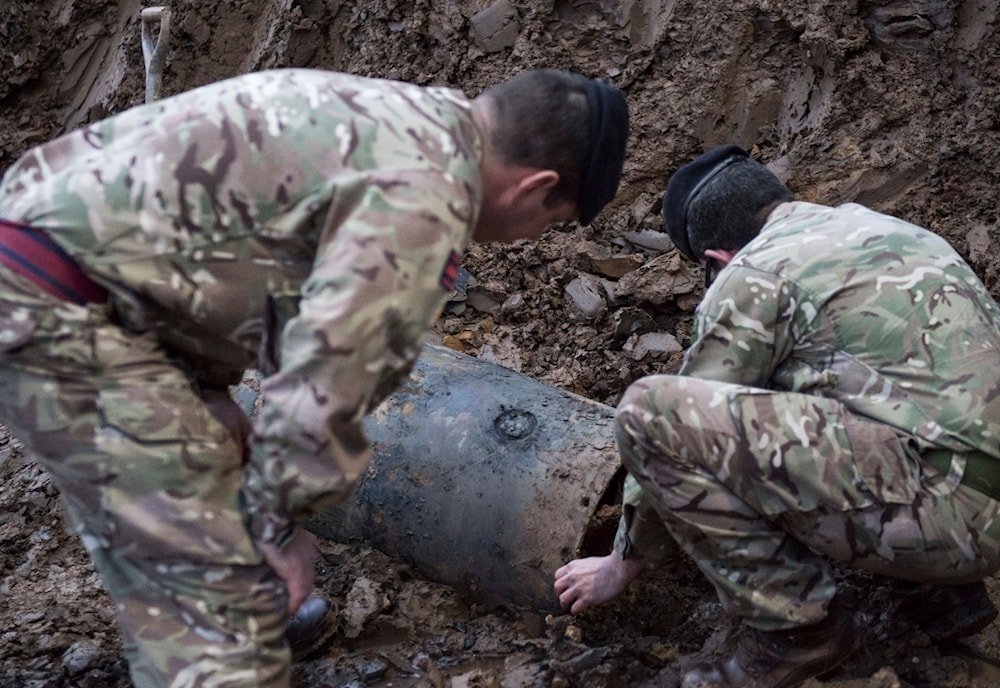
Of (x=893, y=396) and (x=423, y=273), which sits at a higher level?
(x=423, y=273)

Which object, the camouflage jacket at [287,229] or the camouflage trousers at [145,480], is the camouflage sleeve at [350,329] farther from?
the camouflage trousers at [145,480]

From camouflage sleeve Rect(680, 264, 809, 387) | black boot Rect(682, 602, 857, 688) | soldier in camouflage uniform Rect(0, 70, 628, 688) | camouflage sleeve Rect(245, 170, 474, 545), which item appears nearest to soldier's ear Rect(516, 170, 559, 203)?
soldier in camouflage uniform Rect(0, 70, 628, 688)

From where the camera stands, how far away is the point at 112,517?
72.7 inches

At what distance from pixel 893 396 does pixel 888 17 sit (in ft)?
7.92

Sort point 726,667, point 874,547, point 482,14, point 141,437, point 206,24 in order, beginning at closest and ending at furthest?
point 141,437
point 874,547
point 726,667
point 482,14
point 206,24

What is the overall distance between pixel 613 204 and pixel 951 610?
8.23 feet

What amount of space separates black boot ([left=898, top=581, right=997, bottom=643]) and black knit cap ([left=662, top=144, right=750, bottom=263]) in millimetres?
1078

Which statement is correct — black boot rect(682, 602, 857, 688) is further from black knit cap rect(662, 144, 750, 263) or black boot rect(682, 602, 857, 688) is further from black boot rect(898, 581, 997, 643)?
black knit cap rect(662, 144, 750, 263)

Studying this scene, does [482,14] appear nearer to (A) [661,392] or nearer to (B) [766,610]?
(A) [661,392]

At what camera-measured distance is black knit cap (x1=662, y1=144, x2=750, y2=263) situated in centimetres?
271

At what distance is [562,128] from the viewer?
1940 millimetres

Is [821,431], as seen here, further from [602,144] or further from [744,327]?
[602,144]

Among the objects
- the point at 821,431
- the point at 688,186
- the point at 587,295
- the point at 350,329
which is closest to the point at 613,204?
the point at 587,295

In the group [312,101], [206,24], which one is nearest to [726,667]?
[312,101]
